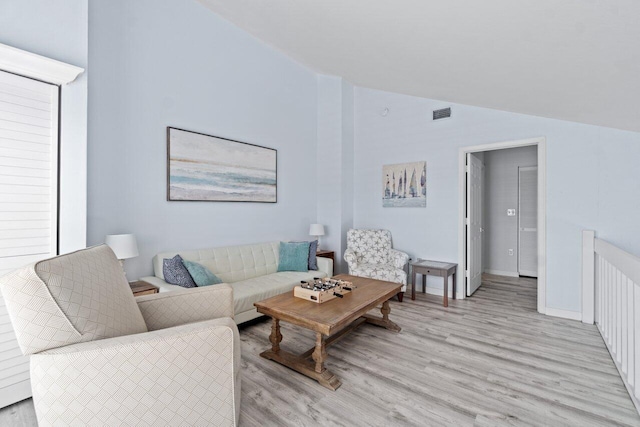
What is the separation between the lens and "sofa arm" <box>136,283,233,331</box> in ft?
5.65

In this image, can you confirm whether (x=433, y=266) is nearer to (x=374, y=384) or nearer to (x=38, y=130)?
(x=374, y=384)

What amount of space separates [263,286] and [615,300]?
2994 mm

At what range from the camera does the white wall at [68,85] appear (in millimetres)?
1946

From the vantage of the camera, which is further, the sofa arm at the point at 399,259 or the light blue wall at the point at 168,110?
the sofa arm at the point at 399,259

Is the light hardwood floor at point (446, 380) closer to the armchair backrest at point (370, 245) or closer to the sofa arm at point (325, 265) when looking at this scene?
the sofa arm at point (325, 265)

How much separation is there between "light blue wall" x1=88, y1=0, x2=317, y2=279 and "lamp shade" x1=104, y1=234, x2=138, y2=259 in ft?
0.92

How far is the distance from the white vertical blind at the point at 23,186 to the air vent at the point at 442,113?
13.5 feet

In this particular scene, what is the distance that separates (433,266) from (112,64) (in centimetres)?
409

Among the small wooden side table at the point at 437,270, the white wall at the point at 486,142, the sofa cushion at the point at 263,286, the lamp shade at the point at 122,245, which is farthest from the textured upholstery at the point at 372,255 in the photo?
the lamp shade at the point at 122,245

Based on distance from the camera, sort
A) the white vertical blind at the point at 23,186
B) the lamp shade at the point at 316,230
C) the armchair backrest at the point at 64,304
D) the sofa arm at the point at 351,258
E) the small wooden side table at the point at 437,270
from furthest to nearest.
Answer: the lamp shade at the point at 316,230 < the sofa arm at the point at 351,258 < the small wooden side table at the point at 437,270 < the white vertical blind at the point at 23,186 < the armchair backrest at the point at 64,304

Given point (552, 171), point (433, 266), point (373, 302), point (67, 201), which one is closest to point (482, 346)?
point (373, 302)

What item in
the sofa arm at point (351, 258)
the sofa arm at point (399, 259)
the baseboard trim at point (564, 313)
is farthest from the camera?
the sofa arm at point (351, 258)

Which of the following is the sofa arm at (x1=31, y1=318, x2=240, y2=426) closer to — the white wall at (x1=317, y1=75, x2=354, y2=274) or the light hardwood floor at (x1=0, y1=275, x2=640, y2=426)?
the light hardwood floor at (x1=0, y1=275, x2=640, y2=426)

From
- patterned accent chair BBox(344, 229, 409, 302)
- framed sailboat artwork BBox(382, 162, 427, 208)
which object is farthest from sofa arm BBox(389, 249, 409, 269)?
framed sailboat artwork BBox(382, 162, 427, 208)
